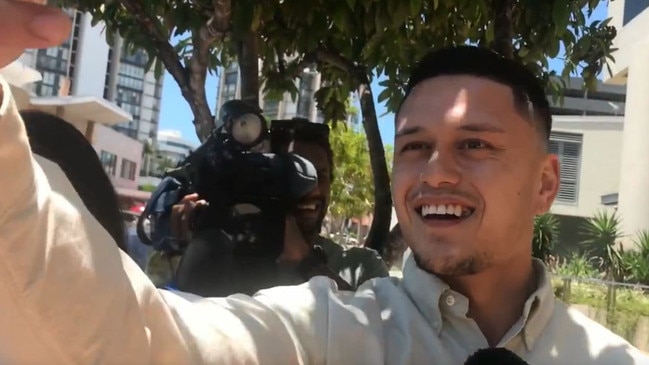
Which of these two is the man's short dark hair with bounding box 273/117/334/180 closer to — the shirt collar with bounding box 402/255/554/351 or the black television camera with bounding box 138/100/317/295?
the black television camera with bounding box 138/100/317/295

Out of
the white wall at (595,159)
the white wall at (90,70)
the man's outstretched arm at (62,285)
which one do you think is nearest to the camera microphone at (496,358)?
the man's outstretched arm at (62,285)

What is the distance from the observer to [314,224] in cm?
202

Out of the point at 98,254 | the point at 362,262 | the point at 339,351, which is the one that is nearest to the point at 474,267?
the point at 339,351

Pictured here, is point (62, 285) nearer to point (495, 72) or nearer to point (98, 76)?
point (495, 72)

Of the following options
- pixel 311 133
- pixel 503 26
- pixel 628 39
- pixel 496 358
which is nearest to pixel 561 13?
pixel 503 26

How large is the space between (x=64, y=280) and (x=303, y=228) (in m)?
1.22

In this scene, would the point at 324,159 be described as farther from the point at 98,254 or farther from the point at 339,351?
the point at 98,254

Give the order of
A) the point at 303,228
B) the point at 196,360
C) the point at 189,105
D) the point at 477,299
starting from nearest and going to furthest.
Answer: the point at 196,360 < the point at 477,299 < the point at 303,228 < the point at 189,105

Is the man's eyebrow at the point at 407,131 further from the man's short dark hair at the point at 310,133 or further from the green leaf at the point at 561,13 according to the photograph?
the green leaf at the point at 561,13

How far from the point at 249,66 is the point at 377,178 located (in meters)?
0.84

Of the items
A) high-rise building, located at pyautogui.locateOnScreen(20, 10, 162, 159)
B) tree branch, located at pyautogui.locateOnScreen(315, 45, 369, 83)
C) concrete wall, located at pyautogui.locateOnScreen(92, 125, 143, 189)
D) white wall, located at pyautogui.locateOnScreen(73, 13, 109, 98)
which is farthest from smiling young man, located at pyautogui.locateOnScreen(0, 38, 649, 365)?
white wall, located at pyautogui.locateOnScreen(73, 13, 109, 98)

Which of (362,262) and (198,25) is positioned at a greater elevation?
(198,25)

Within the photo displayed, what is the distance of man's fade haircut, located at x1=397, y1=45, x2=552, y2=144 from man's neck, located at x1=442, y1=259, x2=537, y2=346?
0.27 meters

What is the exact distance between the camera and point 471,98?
1.36 metres
